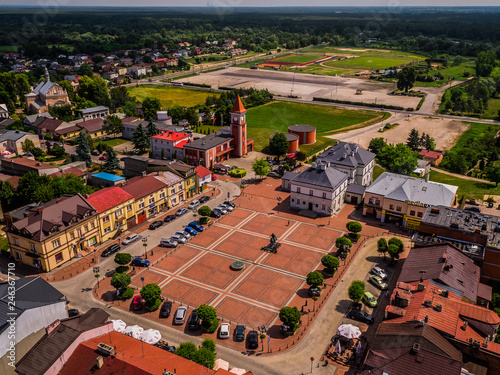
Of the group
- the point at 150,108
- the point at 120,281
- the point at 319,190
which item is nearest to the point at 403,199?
the point at 319,190

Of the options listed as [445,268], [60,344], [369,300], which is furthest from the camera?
[369,300]

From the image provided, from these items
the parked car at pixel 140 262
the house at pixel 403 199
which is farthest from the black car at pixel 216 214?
the house at pixel 403 199

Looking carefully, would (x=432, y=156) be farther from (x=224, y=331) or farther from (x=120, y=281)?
(x=120, y=281)

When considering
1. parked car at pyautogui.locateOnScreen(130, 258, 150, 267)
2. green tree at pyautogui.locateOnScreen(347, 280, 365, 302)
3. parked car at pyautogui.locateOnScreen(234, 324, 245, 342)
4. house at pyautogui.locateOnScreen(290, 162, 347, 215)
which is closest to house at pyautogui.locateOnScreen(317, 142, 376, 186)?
house at pyautogui.locateOnScreen(290, 162, 347, 215)

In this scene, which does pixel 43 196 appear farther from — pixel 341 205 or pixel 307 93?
pixel 307 93

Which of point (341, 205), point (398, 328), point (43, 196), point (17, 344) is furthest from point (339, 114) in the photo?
point (17, 344)

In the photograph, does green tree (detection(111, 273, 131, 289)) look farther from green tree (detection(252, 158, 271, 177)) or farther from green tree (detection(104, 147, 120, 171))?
green tree (detection(104, 147, 120, 171))
